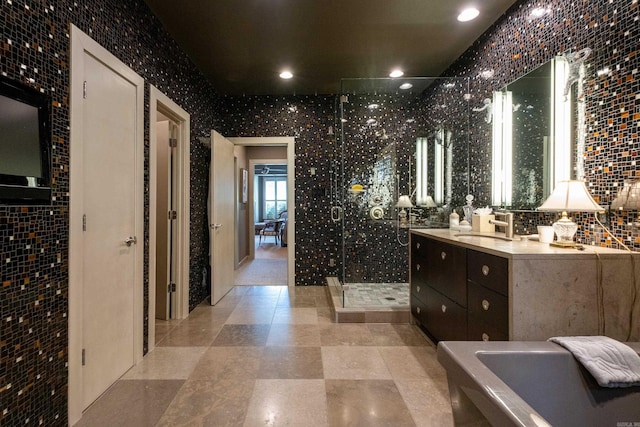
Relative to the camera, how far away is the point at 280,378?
192 cm

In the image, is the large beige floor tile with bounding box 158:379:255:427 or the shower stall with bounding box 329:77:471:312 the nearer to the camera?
the large beige floor tile with bounding box 158:379:255:427

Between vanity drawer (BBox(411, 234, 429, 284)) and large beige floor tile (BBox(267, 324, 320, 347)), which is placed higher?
vanity drawer (BBox(411, 234, 429, 284))

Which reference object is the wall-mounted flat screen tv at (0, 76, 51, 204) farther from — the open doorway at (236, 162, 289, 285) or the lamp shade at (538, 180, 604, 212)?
the open doorway at (236, 162, 289, 285)

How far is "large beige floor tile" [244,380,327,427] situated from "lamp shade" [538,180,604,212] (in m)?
1.61

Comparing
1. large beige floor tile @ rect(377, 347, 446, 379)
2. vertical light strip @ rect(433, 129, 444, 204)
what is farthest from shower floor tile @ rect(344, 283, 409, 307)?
vertical light strip @ rect(433, 129, 444, 204)

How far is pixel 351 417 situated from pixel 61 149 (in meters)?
1.96

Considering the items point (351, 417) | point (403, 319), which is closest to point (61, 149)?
point (351, 417)

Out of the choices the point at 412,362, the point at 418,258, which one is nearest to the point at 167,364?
the point at 412,362

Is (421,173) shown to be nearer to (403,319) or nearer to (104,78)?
(403,319)

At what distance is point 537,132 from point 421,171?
5.25 ft

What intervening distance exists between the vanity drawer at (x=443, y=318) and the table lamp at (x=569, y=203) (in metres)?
0.67

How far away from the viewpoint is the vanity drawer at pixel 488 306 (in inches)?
58.1

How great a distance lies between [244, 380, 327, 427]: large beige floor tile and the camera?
154 cm

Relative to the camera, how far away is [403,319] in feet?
9.27
